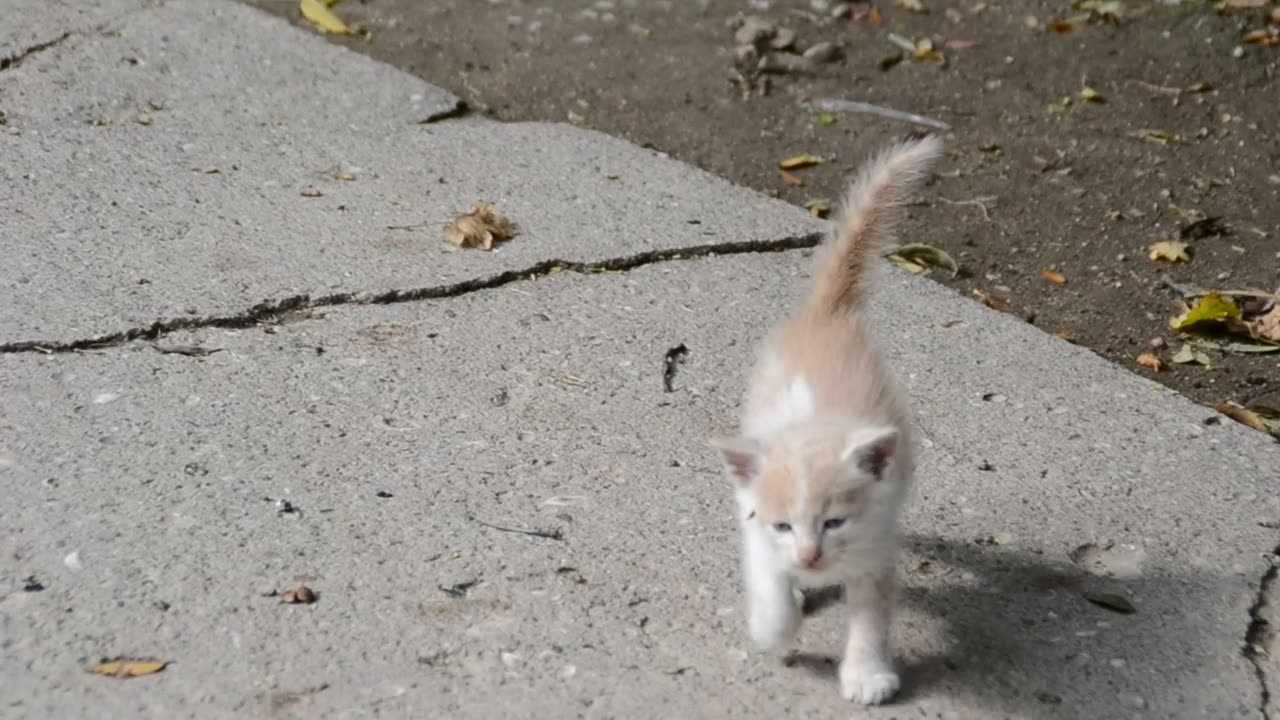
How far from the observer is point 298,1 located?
672cm

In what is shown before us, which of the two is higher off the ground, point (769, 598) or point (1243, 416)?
point (769, 598)

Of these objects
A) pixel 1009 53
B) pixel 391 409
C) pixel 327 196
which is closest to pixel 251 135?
pixel 327 196

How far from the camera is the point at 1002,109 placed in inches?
242

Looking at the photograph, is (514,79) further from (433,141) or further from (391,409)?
(391,409)

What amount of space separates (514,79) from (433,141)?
0.89m

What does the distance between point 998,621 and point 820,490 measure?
2.04 ft

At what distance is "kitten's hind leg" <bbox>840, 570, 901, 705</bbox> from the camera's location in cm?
275

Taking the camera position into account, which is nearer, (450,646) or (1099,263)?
(450,646)

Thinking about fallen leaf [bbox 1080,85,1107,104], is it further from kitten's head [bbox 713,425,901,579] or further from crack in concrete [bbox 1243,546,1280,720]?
kitten's head [bbox 713,425,901,579]

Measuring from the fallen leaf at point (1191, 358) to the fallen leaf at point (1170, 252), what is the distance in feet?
2.00

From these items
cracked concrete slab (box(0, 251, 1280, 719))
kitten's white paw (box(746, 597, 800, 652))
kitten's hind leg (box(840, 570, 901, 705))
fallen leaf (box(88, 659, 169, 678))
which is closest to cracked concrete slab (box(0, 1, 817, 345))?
cracked concrete slab (box(0, 251, 1280, 719))

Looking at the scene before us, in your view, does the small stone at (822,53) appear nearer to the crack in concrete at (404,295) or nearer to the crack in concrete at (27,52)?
the crack in concrete at (404,295)

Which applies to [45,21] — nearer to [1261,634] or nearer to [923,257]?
[923,257]

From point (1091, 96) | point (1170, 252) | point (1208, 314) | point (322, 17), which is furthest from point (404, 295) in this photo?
point (1091, 96)
